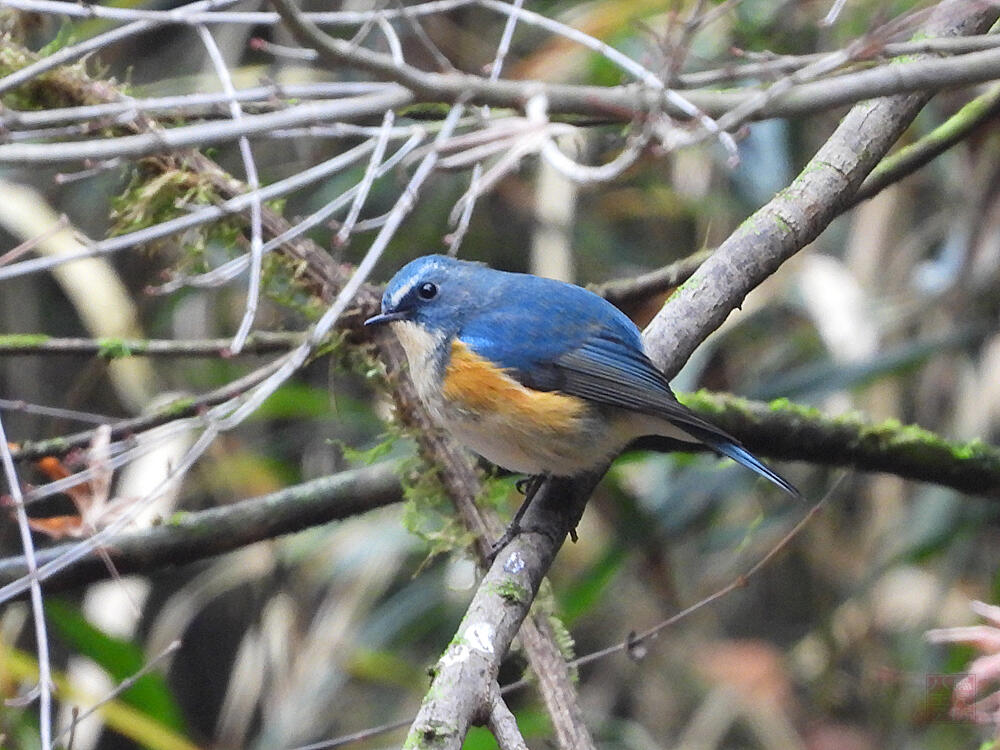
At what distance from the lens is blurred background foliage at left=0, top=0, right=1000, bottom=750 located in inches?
162

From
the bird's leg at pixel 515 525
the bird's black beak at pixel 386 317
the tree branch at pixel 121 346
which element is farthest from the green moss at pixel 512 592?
the tree branch at pixel 121 346

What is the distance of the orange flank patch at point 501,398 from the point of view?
8.29 ft

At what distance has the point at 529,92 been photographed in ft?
4.59

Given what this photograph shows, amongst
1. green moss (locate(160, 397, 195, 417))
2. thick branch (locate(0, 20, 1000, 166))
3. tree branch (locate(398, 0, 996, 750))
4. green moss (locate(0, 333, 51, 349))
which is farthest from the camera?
green moss (locate(0, 333, 51, 349))

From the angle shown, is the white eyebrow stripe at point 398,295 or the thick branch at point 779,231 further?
the white eyebrow stripe at point 398,295

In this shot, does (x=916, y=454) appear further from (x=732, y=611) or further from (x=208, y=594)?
(x=208, y=594)

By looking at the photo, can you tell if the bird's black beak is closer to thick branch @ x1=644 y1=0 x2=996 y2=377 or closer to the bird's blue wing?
the bird's blue wing

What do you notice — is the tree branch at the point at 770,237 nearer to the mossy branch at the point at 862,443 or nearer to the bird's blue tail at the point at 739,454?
the bird's blue tail at the point at 739,454

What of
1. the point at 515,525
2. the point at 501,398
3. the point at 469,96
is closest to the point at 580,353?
the point at 501,398

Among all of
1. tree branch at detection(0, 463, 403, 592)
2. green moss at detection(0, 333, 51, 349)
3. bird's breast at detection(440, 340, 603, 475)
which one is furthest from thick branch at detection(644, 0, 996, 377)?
green moss at detection(0, 333, 51, 349)

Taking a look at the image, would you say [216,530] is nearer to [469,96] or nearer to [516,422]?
[516,422]

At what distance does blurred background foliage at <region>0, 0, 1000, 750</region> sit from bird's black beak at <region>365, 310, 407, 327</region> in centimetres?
112

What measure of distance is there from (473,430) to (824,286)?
233cm

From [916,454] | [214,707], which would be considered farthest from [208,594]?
[916,454]
